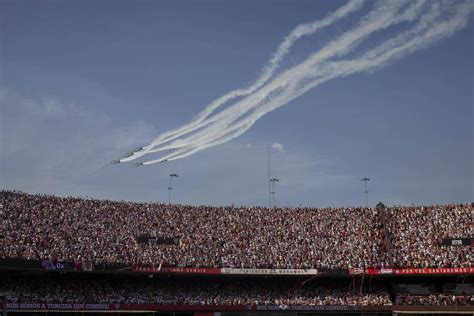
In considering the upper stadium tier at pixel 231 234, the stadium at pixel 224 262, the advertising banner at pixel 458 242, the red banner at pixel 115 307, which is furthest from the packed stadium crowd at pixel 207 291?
the advertising banner at pixel 458 242

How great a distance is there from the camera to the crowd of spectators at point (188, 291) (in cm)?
7112

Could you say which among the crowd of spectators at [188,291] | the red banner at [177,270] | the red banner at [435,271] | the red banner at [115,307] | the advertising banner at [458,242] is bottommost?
the red banner at [115,307]

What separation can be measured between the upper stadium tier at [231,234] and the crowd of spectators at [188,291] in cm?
383

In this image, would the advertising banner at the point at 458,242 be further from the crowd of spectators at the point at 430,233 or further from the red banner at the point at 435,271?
the red banner at the point at 435,271

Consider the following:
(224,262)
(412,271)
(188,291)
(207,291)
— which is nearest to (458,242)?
(412,271)

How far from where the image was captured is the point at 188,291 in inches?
3039

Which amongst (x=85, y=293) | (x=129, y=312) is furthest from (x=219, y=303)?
(x=85, y=293)

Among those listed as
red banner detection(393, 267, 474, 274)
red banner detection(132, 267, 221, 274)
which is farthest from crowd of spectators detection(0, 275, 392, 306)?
red banner detection(393, 267, 474, 274)

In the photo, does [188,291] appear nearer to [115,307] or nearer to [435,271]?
[115,307]

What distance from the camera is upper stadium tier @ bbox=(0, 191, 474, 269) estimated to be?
244 ft

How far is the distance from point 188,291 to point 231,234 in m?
10.7

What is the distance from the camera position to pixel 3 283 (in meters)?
69.9

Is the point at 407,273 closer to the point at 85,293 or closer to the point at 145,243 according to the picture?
the point at 145,243

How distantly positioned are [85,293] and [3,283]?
910 centimetres
